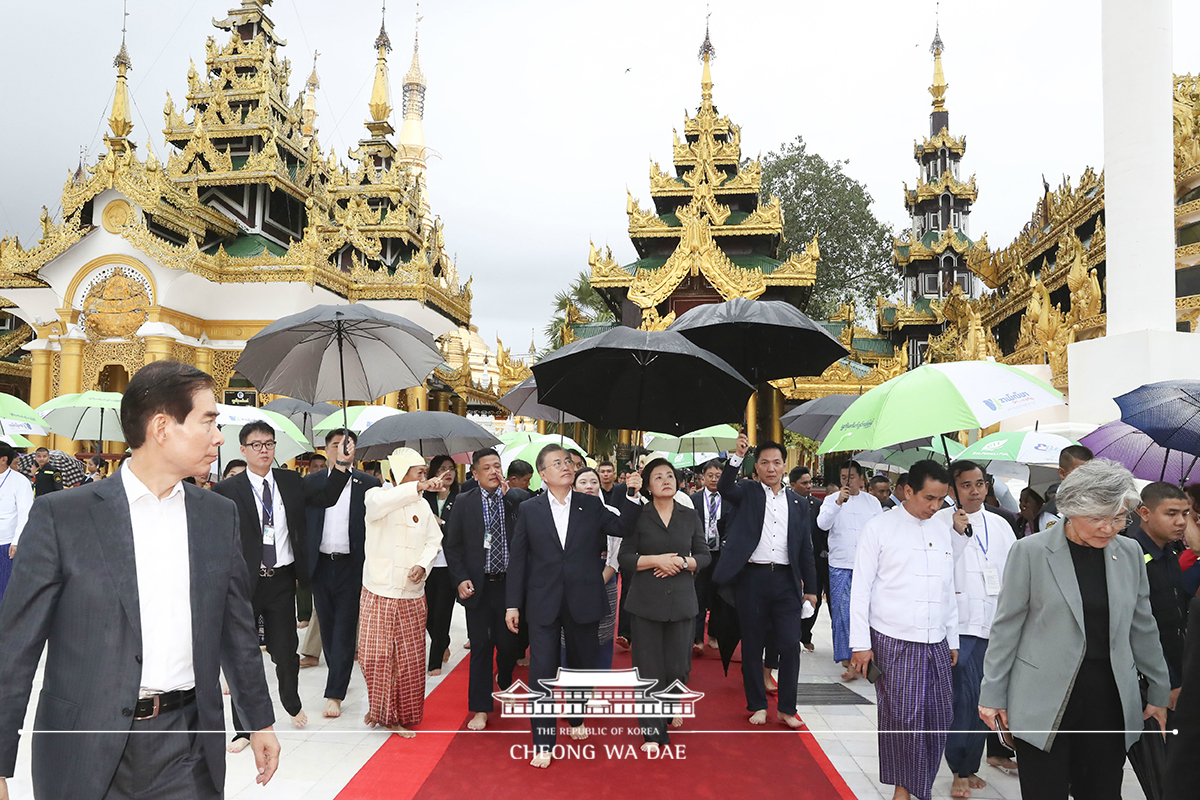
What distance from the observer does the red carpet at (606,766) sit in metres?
4.13

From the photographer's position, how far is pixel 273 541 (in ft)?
16.1

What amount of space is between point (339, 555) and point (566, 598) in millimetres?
1907

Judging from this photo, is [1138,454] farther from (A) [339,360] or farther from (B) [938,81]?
(B) [938,81]

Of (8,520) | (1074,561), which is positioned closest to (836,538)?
(1074,561)

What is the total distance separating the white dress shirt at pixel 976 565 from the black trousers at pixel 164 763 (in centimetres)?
359

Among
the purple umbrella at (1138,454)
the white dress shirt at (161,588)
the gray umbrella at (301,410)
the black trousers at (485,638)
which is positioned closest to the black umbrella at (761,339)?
the purple umbrella at (1138,454)

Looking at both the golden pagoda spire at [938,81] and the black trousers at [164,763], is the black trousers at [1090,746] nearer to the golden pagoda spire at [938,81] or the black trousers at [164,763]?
the black trousers at [164,763]

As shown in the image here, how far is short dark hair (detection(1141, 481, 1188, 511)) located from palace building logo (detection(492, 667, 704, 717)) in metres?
2.75

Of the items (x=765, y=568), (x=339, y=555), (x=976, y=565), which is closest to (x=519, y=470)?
(x=339, y=555)

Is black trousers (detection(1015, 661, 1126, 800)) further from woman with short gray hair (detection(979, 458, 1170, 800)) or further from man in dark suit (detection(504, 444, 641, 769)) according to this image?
man in dark suit (detection(504, 444, 641, 769))

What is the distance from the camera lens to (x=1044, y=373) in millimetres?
12664

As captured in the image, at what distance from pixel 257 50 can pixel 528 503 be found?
71.1 feet

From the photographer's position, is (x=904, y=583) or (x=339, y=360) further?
(x=339, y=360)

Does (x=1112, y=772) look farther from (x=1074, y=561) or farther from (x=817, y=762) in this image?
(x=817, y=762)
